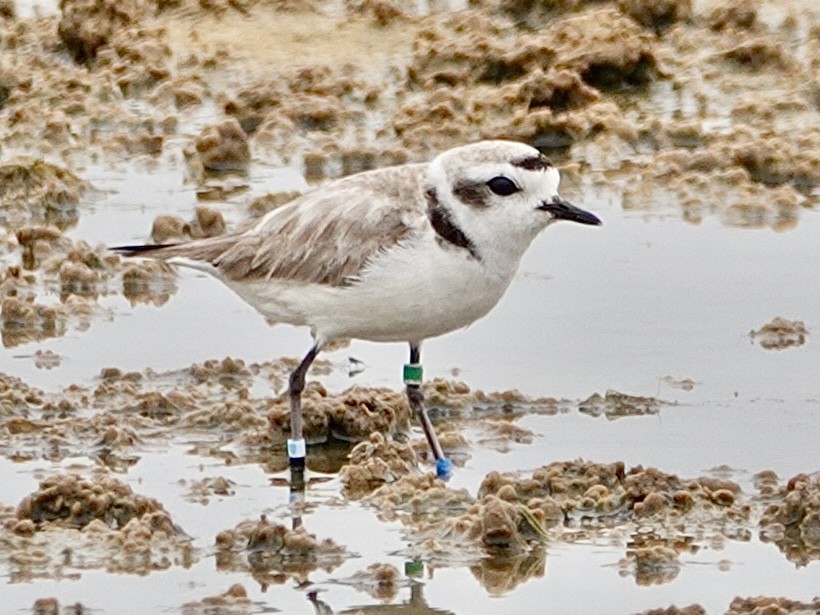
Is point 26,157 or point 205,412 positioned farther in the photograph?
point 26,157

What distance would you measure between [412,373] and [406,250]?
77 cm

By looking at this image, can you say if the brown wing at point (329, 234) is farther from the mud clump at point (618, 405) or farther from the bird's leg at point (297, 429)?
the mud clump at point (618, 405)

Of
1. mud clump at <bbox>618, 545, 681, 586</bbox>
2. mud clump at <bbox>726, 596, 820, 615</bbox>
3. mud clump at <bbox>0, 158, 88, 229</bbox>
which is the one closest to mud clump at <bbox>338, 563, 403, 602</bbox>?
mud clump at <bbox>618, 545, 681, 586</bbox>

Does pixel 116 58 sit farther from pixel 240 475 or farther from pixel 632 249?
pixel 240 475

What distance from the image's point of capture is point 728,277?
1232cm

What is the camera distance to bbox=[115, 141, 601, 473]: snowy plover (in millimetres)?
9000

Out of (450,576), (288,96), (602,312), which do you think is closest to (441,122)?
(288,96)

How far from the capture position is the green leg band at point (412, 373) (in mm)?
9656

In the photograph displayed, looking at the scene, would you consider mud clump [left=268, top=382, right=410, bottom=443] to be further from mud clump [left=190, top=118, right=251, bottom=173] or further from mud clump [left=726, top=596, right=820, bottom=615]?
mud clump [left=190, top=118, right=251, bottom=173]

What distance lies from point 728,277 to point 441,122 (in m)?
3.24

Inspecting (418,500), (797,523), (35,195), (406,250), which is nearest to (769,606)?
(797,523)

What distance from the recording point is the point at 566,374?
10.8 m

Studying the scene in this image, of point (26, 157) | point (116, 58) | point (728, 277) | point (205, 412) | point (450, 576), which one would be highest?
point (116, 58)

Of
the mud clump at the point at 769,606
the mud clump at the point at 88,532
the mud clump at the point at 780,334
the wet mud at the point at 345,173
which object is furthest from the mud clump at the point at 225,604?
the mud clump at the point at 780,334
